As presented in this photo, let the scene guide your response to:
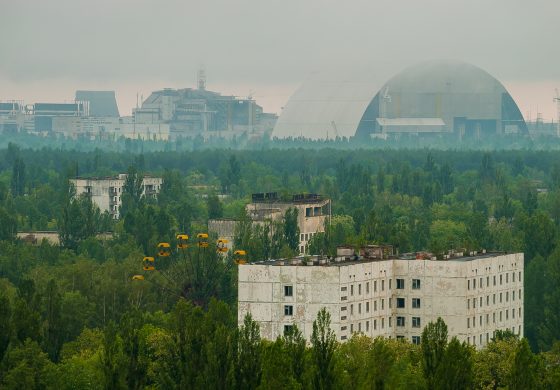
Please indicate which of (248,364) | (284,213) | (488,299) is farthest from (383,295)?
(284,213)

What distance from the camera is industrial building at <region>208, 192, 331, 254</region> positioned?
4171 inches

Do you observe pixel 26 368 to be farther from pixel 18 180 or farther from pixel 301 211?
pixel 18 180

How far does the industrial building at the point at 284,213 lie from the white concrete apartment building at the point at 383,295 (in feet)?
114

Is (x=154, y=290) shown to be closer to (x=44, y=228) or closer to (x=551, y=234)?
(x=551, y=234)

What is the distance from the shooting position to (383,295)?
67.1 metres

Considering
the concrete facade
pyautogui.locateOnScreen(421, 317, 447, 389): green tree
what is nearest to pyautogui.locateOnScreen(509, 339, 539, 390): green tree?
pyautogui.locateOnScreen(421, 317, 447, 389): green tree

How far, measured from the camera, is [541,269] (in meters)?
77.4

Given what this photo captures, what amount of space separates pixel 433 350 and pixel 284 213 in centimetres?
5357

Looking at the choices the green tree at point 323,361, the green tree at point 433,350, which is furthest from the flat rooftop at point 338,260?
the green tree at point 323,361

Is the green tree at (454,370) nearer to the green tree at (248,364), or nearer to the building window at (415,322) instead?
the green tree at (248,364)

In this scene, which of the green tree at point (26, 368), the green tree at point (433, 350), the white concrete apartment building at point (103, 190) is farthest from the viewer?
the white concrete apartment building at point (103, 190)

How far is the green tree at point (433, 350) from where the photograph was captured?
53.8m

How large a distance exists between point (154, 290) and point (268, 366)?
2628 centimetres

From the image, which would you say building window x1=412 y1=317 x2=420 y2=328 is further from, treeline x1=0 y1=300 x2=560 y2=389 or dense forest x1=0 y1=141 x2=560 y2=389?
treeline x1=0 y1=300 x2=560 y2=389
